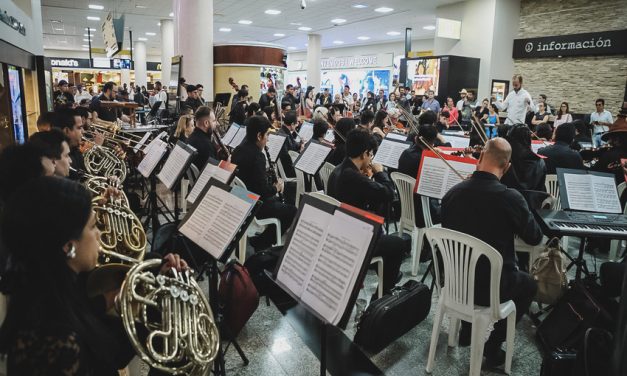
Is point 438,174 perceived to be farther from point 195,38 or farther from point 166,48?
point 166,48

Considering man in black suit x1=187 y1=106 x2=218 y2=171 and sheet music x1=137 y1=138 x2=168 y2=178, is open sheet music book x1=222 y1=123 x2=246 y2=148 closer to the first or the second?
man in black suit x1=187 y1=106 x2=218 y2=171

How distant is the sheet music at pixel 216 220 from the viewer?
7.04 ft

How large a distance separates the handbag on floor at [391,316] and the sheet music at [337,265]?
47.3 inches

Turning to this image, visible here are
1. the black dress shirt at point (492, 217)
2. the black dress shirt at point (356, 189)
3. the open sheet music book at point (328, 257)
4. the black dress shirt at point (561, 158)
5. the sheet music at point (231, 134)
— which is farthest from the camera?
the sheet music at point (231, 134)

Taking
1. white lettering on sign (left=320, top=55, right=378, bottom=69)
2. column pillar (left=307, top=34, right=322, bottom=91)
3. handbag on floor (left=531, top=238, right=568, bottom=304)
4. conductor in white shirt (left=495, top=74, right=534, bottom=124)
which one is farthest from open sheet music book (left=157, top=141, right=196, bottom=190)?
white lettering on sign (left=320, top=55, right=378, bottom=69)

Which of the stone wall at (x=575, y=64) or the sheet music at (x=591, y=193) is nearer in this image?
the sheet music at (x=591, y=193)

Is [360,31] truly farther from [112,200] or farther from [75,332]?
[75,332]

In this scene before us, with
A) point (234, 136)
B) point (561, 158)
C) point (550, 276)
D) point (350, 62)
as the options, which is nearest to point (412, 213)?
point (550, 276)

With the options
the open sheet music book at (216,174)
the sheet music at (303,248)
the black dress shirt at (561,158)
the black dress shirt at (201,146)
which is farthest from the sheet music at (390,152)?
the sheet music at (303,248)

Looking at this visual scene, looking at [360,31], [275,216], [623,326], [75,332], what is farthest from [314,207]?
[360,31]

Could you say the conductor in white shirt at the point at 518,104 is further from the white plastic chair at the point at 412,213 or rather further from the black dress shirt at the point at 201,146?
the black dress shirt at the point at 201,146

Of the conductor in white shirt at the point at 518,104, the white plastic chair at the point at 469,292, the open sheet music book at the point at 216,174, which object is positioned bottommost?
the white plastic chair at the point at 469,292

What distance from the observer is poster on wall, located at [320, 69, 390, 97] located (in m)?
22.2

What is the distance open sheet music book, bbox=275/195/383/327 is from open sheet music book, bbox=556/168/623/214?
2485 mm
